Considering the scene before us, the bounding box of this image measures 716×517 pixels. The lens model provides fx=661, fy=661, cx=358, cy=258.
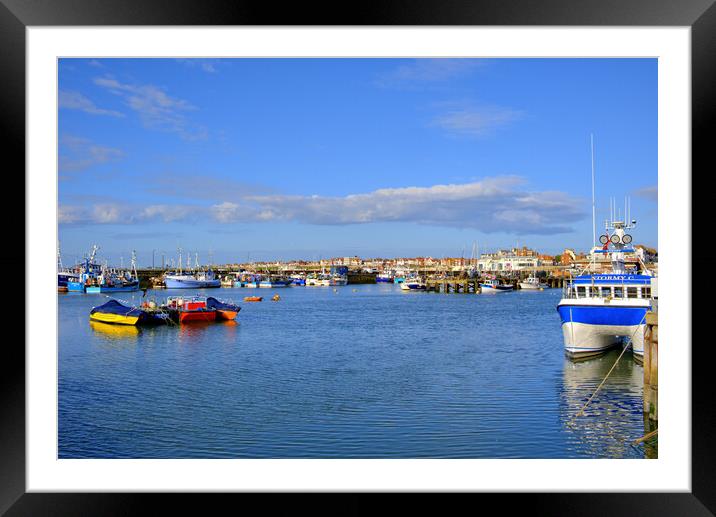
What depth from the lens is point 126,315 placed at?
16609 mm

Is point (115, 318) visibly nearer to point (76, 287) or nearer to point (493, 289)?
point (76, 287)

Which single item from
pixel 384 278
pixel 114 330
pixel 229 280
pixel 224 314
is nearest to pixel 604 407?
pixel 224 314

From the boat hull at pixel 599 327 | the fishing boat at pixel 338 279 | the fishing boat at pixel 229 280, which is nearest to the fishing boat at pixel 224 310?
the boat hull at pixel 599 327

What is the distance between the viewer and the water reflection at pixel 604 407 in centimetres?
529

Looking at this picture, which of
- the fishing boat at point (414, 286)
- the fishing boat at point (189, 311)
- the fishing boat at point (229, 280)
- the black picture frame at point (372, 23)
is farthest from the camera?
the fishing boat at point (229, 280)

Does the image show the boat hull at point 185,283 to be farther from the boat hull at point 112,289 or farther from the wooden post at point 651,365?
the wooden post at point 651,365

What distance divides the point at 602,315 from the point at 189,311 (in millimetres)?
11072

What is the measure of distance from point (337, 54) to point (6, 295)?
1523 mm

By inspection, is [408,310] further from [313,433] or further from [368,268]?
[368,268]

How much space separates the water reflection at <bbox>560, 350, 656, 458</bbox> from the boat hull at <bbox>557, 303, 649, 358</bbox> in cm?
22

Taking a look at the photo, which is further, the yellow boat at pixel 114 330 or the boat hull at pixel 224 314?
the boat hull at pixel 224 314

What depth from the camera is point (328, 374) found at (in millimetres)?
10234

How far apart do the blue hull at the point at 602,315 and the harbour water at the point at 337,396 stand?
2.19 ft

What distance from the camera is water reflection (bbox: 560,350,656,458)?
5.29 meters
